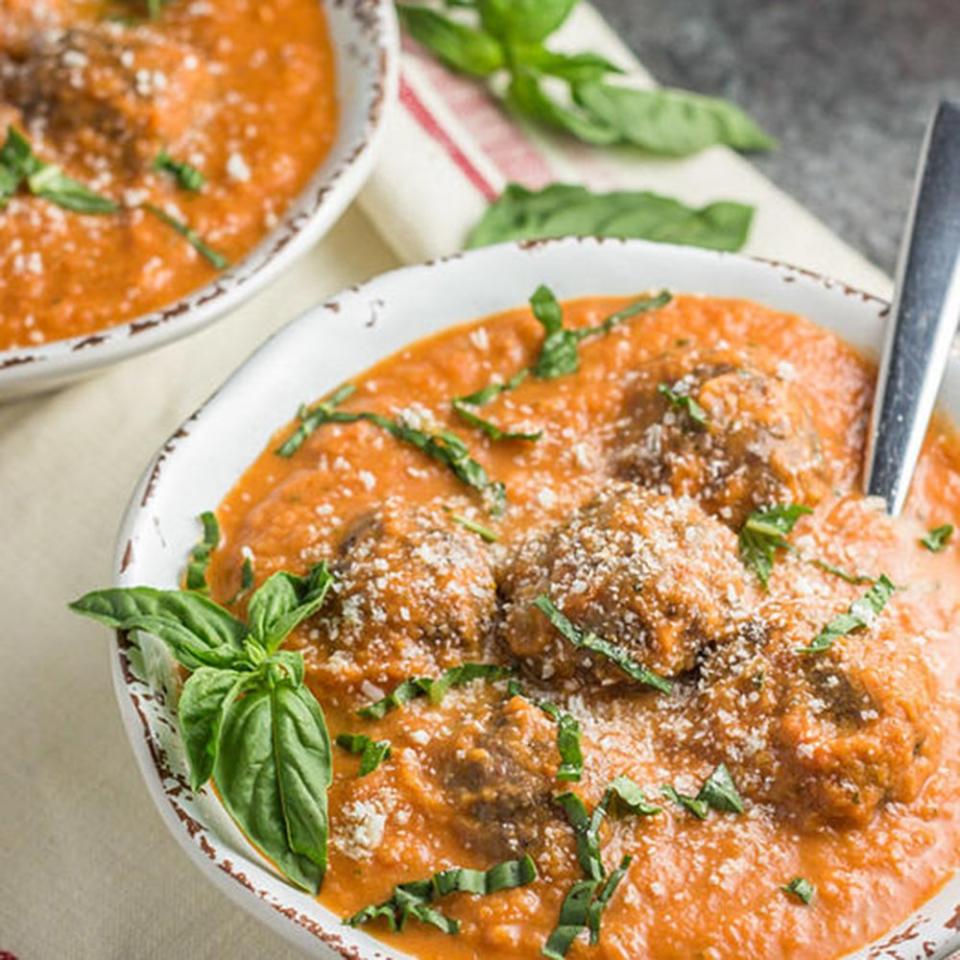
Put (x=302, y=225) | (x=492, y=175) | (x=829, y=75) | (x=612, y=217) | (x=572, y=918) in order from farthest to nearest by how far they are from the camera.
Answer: (x=829, y=75) < (x=492, y=175) < (x=612, y=217) < (x=302, y=225) < (x=572, y=918)

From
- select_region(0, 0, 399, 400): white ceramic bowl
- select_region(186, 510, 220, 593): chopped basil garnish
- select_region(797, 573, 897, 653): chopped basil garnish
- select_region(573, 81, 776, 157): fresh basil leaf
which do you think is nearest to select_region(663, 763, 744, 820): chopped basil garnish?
select_region(797, 573, 897, 653): chopped basil garnish

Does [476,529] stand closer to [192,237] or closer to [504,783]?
[504,783]

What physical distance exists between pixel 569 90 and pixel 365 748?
9.27ft

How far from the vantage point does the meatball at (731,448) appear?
3625 millimetres

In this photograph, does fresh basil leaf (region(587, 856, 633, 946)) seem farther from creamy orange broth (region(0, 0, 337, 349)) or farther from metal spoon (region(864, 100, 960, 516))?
creamy orange broth (region(0, 0, 337, 349))

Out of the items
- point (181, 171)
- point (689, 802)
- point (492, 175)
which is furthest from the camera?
point (492, 175)

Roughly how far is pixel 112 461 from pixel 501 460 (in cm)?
129

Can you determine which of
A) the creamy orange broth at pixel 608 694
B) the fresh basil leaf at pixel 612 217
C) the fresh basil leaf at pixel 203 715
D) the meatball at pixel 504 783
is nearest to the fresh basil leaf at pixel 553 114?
the fresh basil leaf at pixel 612 217

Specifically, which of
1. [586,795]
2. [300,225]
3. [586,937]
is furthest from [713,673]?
[300,225]

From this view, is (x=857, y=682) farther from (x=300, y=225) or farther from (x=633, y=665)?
(x=300, y=225)

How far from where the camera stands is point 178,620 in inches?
129

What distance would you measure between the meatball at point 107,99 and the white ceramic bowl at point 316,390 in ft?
3.42

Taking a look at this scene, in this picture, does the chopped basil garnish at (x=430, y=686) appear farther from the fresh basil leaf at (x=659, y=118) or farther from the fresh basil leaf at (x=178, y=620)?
the fresh basil leaf at (x=659, y=118)

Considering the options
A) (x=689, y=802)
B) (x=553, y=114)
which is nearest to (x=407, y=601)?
(x=689, y=802)
